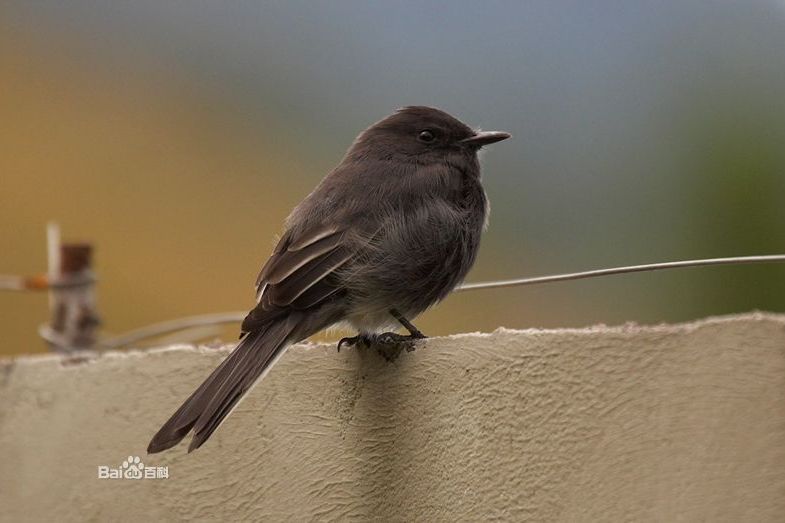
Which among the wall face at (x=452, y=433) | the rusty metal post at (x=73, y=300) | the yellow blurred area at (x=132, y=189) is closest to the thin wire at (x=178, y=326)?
the rusty metal post at (x=73, y=300)

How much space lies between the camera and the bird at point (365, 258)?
3.80m

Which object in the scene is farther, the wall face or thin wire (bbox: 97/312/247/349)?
thin wire (bbox: 97/312/247/349)

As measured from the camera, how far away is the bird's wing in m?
3.82

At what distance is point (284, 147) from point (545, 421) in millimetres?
15277

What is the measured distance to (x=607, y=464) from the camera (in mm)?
2777

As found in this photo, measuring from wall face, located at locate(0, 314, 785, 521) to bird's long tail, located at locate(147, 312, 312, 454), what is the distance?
0.48 ft

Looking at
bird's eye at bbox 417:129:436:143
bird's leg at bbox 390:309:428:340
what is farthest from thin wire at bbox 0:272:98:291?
bird's leg at bbox 390:309:428:340

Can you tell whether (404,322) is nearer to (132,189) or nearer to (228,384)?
(228,384)

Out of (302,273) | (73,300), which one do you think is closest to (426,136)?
(302,273)

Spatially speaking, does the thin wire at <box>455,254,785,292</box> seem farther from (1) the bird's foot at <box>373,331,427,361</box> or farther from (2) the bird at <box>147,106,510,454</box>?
(1) the bird's foot at <box>373,331,427,361</box>

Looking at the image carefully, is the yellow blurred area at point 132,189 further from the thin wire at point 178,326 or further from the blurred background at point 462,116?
the thin wire at point 178,326

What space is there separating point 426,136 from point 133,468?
1795 millimetres

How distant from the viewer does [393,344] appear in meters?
3.61

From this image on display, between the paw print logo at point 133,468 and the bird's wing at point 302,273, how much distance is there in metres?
0.78
